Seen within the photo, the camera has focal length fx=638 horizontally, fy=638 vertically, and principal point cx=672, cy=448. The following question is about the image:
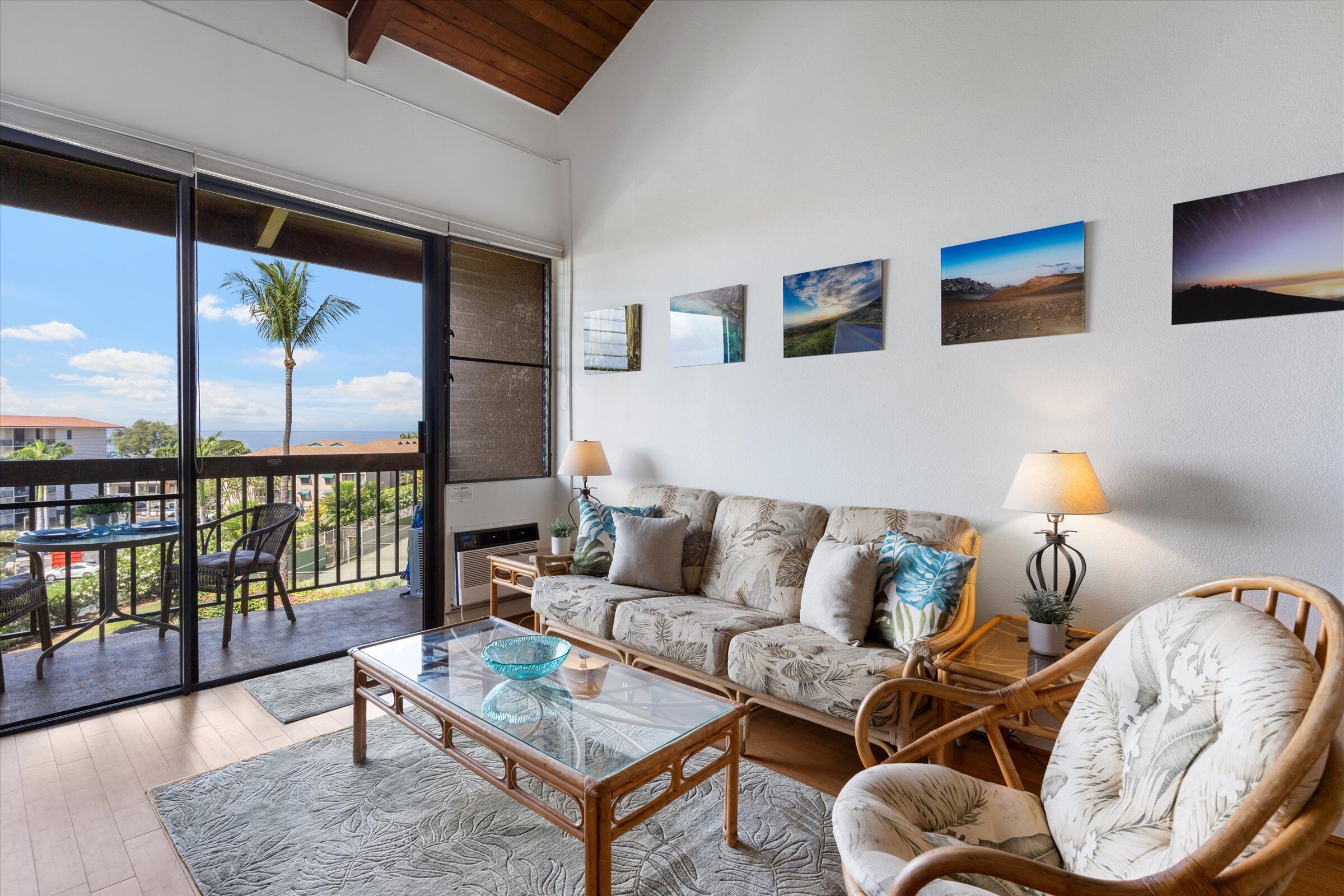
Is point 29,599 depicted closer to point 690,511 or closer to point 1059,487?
Answer: point 690,511

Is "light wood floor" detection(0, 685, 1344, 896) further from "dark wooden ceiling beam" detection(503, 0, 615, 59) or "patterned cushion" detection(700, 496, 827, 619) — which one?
"dark wooden ceiling beam" detection(503, 0, 615, 59)

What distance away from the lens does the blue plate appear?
8.89 ft

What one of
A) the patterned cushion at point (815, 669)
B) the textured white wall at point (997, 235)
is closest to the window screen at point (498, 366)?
the textured white wall at point (997, 235)

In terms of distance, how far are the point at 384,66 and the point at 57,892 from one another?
3.90m

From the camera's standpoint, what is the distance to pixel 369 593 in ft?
13.8

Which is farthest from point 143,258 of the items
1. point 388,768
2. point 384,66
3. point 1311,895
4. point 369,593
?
point 1311,895

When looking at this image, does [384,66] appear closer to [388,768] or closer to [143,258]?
[143,258]

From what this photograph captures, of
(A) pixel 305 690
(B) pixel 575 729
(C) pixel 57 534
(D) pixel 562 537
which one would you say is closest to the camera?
(B) pixel 575 729

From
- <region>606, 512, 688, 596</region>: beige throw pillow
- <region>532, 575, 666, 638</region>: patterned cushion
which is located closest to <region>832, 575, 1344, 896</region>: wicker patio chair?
<region>532, 575, 666, 638</region>: patterned cushion

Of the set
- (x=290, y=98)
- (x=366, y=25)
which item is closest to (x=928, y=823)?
(x=290, y=98)

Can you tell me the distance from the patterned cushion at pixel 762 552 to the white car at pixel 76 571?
9.26 ft

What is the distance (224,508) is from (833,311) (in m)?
3.31

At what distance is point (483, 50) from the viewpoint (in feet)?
12.9

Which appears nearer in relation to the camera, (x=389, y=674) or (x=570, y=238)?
(x=389, y=674)
